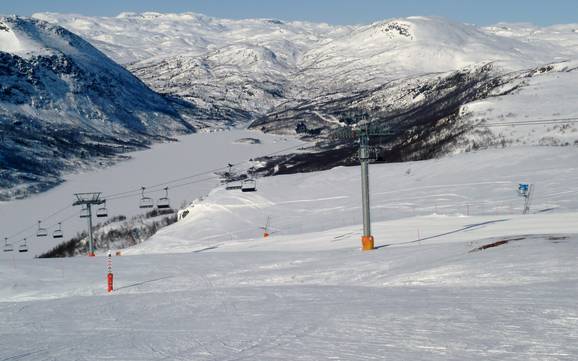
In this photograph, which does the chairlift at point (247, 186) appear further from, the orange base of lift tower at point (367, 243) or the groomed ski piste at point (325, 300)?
the orange base of lift tower at point (367, 243)

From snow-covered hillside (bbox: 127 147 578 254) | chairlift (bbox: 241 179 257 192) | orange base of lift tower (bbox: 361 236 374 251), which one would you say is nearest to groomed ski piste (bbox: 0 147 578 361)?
snow-covered hillside (bbox: 127 147 578 254)

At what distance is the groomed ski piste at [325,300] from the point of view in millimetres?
15250

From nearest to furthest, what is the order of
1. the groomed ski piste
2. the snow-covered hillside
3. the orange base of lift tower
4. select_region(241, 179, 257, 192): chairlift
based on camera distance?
the groomed ski piste
the orange base of lift tower
the snow-covered hillside
select_region(241, 179, 257, 192): chairlift

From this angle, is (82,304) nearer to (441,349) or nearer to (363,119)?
(441,349)

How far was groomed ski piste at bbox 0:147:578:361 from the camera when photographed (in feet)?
50.0

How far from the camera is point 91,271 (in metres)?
33.4

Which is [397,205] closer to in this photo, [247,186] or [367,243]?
[247,186]

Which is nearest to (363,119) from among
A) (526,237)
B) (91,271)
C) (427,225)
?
(427,225)

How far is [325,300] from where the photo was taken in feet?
70.4

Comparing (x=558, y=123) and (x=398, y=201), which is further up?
(x=558, y=123)

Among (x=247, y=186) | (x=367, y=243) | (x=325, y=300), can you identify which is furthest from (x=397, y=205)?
(x=325, y=300)

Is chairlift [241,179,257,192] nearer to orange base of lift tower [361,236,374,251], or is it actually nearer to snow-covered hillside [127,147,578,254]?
snow-covered hillside [127,147,578,254]

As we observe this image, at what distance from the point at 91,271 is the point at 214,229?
4191cm

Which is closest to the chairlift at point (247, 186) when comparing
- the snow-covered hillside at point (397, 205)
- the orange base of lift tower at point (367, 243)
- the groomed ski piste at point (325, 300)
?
the snow-covered hillside at point (397, 205)
